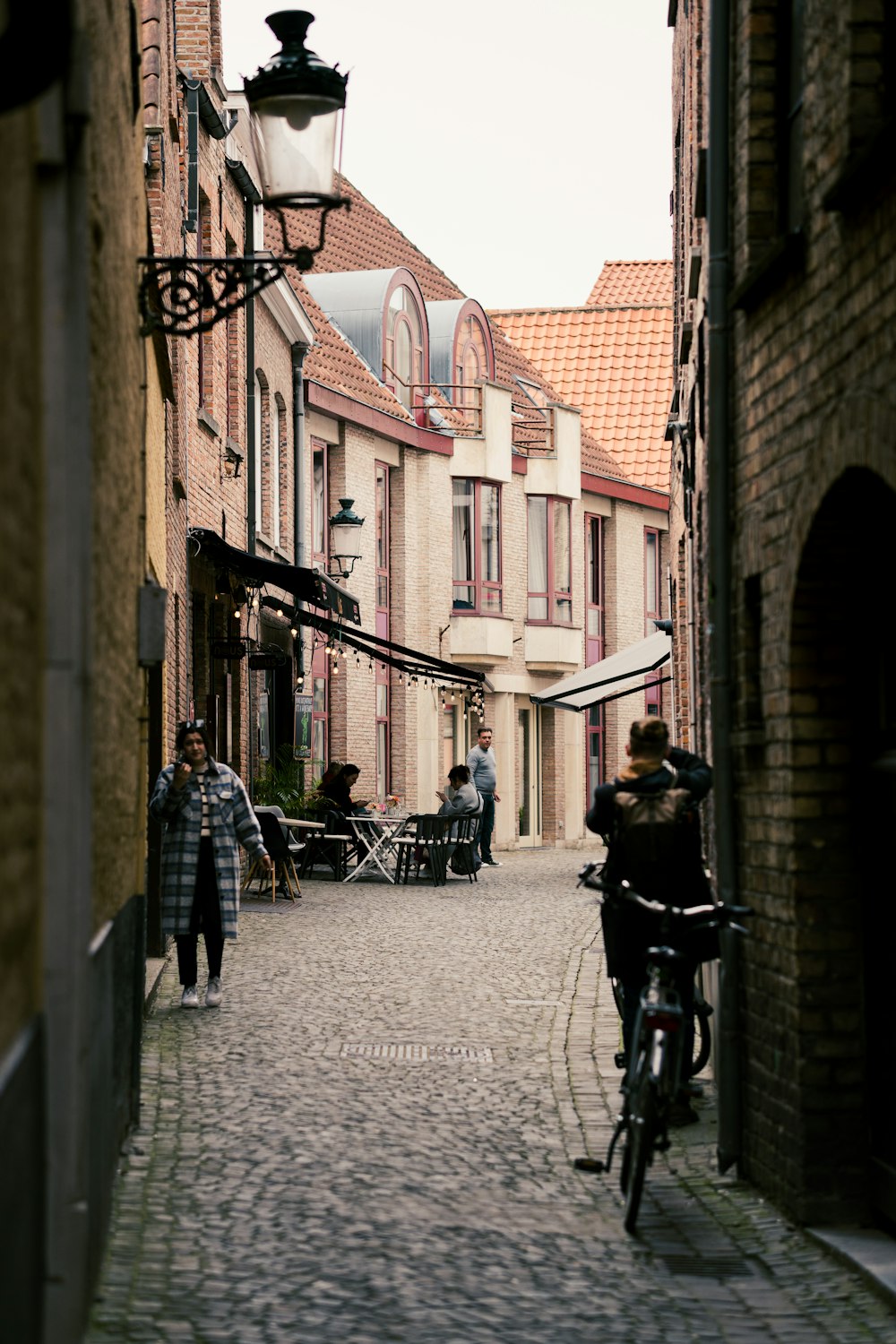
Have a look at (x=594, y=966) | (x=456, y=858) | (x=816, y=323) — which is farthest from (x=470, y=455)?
(x=816, y=323)

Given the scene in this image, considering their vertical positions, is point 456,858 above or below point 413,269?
below

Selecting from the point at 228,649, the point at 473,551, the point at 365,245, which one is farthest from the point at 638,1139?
the point at 365,245

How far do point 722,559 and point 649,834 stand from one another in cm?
117

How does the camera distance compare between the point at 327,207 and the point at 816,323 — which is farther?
the point at 327,207

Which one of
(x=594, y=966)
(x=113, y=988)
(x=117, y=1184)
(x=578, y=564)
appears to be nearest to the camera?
(x=113, y=988)

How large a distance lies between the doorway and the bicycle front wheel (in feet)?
89.7

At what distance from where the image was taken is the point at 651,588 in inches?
1542

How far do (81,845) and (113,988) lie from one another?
5.85 ft

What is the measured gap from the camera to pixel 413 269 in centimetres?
3669

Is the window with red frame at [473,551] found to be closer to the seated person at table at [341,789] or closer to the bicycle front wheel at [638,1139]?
the seated person at table at [341,789]

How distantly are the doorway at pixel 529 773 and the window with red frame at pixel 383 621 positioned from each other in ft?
14.6

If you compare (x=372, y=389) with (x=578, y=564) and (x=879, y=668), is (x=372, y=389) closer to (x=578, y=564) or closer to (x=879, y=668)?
(x=578, y=564)

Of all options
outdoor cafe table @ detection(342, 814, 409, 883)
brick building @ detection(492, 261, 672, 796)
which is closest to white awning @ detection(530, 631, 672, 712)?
outdoor cafe table @ detection(342, 814, 409, 883)

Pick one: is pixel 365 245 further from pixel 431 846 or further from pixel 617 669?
pixel 431 846
